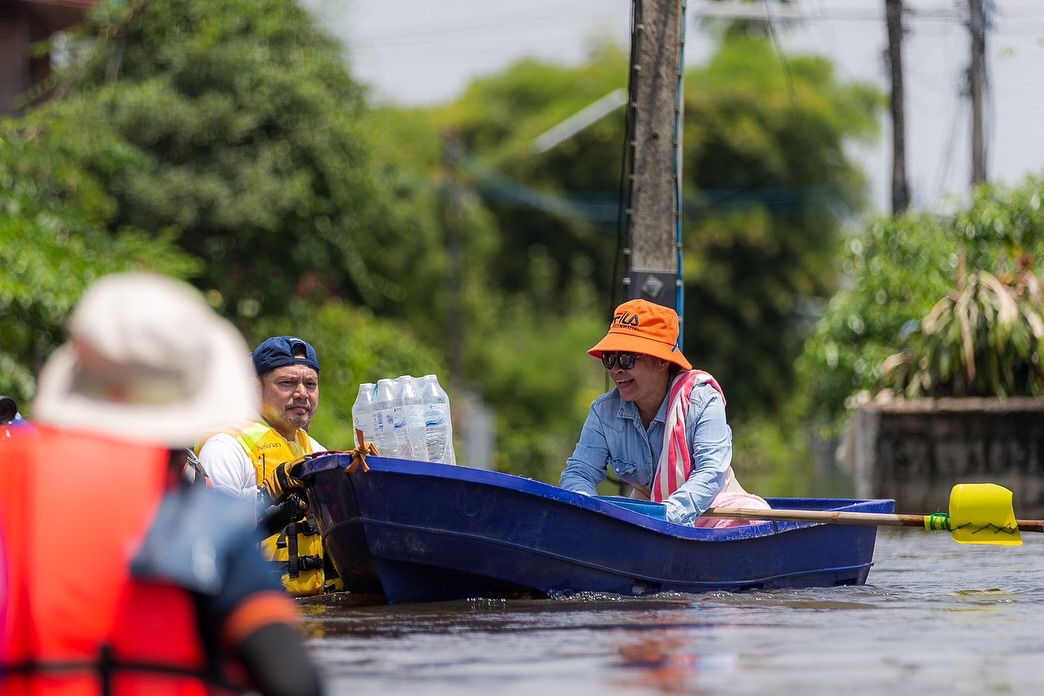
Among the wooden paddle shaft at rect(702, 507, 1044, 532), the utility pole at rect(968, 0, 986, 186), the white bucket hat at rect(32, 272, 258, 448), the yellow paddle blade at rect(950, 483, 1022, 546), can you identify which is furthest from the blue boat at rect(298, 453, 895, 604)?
the utility pole at rect(968, 0, 986, 186)

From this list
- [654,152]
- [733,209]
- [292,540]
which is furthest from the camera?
[733,209]

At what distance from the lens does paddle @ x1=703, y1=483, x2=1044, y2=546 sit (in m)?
9.52

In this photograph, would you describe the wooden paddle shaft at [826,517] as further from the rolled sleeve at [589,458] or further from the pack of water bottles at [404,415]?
the pack of water bottles at [404,415]

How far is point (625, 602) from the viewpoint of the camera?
29.2 ft

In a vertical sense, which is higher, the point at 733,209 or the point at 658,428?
the point at 733,209

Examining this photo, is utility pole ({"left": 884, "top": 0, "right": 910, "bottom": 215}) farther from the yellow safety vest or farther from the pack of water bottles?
the yellow safety vest

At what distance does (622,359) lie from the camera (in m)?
9.44

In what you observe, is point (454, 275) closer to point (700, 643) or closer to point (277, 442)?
point (277, 442)

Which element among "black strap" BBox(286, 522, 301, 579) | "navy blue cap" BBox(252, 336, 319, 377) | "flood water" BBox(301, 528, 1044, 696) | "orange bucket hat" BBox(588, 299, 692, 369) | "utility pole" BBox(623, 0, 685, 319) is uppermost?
"utility pole" BBox(623, 0, 685, 319)

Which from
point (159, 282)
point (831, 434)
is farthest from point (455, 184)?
point (159, 282)

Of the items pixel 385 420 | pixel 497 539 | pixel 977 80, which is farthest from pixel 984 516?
pixel 977 80

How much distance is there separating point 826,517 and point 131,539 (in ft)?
22.8

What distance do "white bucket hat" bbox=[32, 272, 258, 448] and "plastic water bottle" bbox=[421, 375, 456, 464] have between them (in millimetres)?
5408

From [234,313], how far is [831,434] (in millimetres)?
10993
